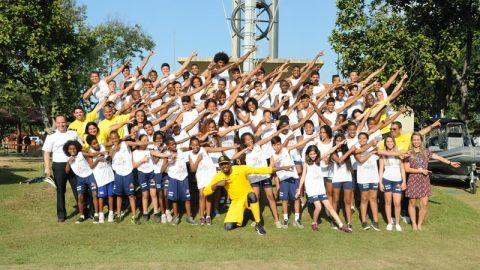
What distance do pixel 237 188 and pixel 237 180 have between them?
0.52 ft

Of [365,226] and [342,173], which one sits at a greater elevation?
[342,173]

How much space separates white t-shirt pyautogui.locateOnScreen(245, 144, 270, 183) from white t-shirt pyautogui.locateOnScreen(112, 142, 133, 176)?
2.22 m

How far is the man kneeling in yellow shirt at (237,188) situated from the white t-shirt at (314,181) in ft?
1.27

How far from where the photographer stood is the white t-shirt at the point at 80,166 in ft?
30.3

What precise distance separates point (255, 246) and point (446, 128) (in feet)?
35.0

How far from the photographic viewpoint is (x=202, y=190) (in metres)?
9.24

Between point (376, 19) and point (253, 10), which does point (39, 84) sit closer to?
point (253, 10)

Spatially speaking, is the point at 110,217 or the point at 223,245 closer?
the point at 223,245

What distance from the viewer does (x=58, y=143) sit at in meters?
9.22

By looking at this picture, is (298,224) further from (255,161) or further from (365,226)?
(255,161)

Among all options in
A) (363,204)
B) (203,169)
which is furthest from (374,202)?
(203,169)

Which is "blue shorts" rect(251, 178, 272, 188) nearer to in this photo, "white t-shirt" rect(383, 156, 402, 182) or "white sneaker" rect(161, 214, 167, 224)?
"white sneaker" rect(161, 214, 167, 224)

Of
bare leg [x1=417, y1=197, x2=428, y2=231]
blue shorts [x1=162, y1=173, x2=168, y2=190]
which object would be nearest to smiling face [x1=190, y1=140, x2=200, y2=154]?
blue shorts [x1=162, y1=173, x2=168, y2=190]

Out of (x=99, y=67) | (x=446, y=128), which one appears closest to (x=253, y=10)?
(x=446, y=128)
